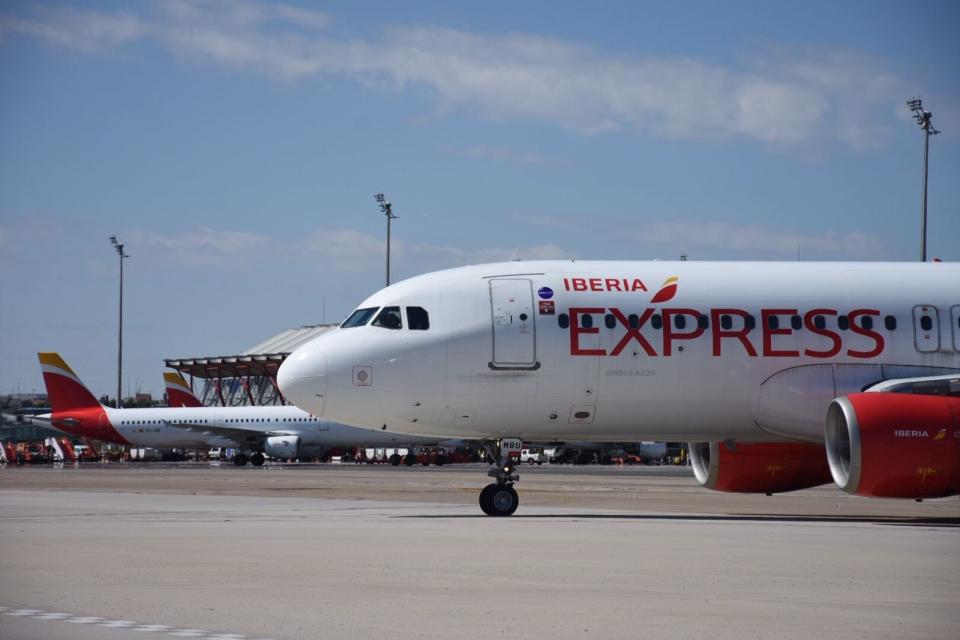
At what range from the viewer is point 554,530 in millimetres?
18516

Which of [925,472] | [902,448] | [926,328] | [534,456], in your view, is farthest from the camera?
[534,456]

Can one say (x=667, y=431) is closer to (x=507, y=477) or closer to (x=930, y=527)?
(x=507, y=477)

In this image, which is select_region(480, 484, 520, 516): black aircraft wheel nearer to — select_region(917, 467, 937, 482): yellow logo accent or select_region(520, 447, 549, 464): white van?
select_region(917, 467, 937, 482): yellow logo accent

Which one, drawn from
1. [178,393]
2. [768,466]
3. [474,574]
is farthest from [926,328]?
[178,393]

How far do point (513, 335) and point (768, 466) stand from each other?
19.7 ft

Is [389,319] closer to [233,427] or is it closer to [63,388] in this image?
[233,427]

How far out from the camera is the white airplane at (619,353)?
21875 millimetres

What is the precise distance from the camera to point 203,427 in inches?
3120

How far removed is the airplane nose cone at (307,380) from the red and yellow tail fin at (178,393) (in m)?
77.5

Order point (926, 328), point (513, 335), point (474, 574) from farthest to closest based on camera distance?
point (926, 328) < point (513, 335) < point (474, 574)

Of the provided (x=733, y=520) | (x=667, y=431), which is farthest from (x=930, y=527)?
(x=667, y=431)

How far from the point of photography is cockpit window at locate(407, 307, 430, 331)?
869 inches

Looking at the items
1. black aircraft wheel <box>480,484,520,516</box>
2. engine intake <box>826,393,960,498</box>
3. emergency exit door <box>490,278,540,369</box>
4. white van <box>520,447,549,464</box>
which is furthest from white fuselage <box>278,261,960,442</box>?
white van <box>520,447,549,464</box>

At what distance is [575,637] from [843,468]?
13.3 metres
